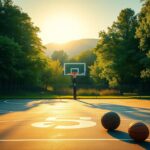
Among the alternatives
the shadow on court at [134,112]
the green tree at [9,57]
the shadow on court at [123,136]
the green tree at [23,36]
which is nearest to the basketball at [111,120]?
the shadow on court at [123,136]

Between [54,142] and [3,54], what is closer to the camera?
[54,142]

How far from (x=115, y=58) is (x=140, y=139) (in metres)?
53.8

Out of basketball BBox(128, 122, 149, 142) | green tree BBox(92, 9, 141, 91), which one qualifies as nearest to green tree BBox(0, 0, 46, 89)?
green tree BBox(92, 9, 141, 91)

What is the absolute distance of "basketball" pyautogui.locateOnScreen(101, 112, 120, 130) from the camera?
640 inches

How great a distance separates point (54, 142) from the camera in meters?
13.7

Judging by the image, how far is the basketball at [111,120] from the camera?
53.4 ft

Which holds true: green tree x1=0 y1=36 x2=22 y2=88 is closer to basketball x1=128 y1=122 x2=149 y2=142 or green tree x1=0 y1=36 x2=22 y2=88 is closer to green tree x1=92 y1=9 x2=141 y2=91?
green tree x1=92 y1=9 x2=141 y2=91

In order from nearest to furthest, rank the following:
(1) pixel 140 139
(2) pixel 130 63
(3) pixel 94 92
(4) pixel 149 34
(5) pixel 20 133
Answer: (1) pixel 140 139 < (5) pixel 20 133 < (4) pixel 149 34 < (3) pixel 94 92 < (2) pixel 130 63

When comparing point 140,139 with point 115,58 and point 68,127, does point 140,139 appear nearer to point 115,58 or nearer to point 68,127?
point 68,127

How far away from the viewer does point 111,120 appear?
53.4ft

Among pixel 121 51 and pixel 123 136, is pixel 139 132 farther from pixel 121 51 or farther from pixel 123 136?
pixel 121 51

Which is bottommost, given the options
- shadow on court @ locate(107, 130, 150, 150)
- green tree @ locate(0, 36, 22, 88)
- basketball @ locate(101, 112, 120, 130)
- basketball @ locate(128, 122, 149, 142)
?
shadow on court @ locate(107, 130, 150, 150)

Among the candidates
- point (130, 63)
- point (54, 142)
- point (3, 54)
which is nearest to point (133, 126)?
point (54, 142)

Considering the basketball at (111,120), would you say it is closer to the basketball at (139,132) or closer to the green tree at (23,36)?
the basketball at (139,132)
